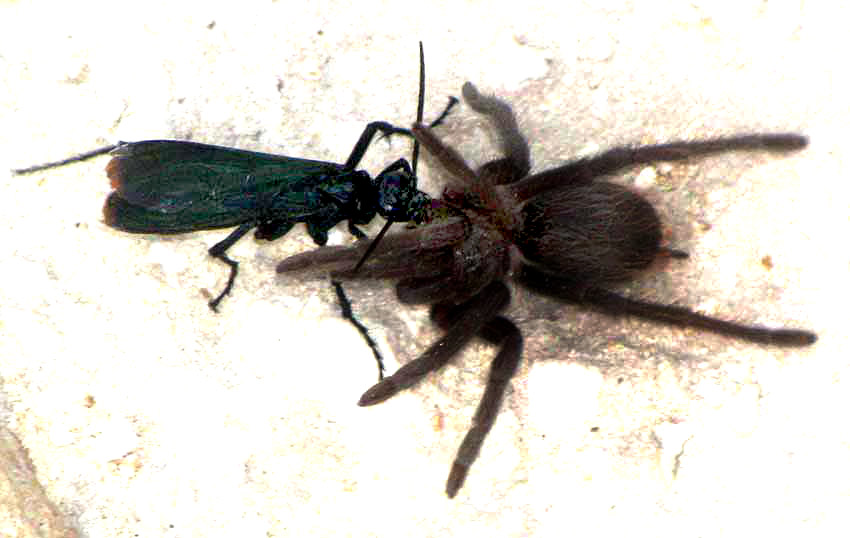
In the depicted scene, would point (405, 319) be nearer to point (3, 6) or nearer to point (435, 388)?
point (435, 388)

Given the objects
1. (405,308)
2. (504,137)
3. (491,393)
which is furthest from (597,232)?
(405,308)

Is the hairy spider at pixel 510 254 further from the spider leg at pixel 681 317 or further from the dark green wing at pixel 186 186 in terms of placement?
the dark green wing at pixel 186 186

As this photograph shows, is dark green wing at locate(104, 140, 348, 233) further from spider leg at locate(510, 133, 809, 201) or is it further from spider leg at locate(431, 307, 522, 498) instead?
spider leg at locate(510, 133, 809, 201)

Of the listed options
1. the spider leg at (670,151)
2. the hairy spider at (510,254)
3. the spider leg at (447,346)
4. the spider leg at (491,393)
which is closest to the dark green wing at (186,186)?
the hairy spider at (510,254)

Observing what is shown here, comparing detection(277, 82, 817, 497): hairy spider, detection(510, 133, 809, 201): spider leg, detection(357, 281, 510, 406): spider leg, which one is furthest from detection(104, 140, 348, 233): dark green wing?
detection(510, 133, 809, 201): spider leg

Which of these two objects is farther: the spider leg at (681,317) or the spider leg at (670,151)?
the spider leg at (670,151)

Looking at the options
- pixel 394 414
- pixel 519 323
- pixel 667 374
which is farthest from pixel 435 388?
pixel 667 374
